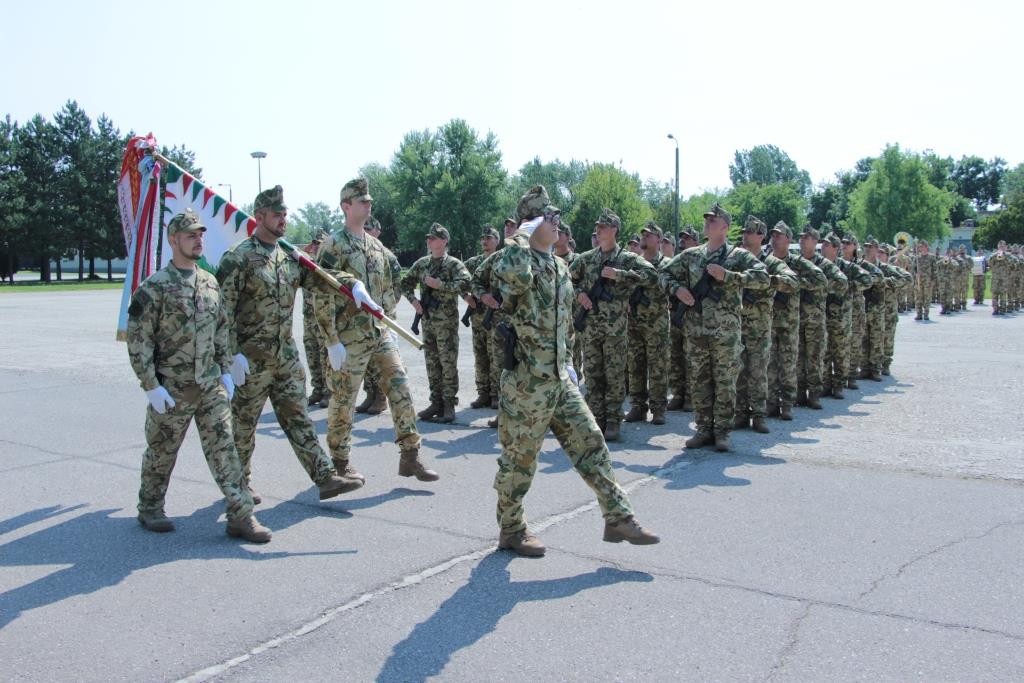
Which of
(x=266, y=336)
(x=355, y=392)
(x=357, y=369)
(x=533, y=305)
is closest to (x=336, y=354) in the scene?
(x=357, y=369)

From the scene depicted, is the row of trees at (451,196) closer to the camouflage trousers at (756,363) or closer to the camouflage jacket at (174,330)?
the camouflage trousers at (756,363)

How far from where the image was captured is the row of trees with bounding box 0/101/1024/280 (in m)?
58.5

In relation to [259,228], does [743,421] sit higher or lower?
lower

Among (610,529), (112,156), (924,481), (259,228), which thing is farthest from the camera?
(112,156)

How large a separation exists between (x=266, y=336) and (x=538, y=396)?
207cm

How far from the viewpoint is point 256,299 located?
19.5 feet

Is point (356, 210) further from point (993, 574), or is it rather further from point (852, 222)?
point (852, 222)

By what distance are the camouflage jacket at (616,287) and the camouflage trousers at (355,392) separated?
2.37m

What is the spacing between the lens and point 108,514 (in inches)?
243

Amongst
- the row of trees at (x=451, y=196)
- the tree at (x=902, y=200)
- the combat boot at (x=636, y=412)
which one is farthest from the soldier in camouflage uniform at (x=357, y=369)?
the tree at (x=902, y=200)

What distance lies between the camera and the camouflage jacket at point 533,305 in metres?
4.97

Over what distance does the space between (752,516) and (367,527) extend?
2599mm

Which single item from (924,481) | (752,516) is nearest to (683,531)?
(752,516)

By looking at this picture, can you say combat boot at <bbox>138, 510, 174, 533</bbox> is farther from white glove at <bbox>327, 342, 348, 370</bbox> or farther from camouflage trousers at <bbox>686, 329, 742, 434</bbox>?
camouflage trousers at <bbox>686, 329, 742, 434</bbox>
